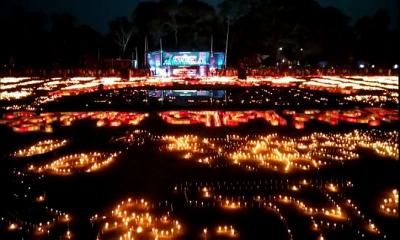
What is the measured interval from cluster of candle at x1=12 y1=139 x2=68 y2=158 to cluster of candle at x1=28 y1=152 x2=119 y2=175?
1137 millimetres

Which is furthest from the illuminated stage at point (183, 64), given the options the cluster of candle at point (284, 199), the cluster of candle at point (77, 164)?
the cluster of candle at point (284, 199)

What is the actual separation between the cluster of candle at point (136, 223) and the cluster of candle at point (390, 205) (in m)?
4.01

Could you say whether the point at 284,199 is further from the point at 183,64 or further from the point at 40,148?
the point at 183,64

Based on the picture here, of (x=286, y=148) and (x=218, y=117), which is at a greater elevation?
(x=218, y=117)

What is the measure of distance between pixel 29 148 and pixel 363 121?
11.9 metres

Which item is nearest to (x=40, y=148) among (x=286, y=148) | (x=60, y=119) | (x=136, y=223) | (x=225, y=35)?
(x=60, y=119)

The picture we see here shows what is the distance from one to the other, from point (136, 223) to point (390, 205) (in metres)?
5.04

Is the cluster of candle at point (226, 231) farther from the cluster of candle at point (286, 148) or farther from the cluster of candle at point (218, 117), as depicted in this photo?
the cluster of candle at point (218, 117)

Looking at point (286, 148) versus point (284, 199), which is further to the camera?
point (286, 148)

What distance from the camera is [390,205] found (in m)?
8.91

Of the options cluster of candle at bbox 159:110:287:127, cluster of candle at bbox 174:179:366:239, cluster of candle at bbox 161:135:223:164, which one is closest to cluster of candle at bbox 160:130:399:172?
cluster of candle at bbox 161:135:223:164

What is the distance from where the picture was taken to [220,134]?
48.7ft

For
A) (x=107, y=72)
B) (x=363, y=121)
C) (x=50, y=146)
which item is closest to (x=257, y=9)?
(x=107, y=72)

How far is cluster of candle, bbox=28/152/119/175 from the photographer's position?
11.1 metres
